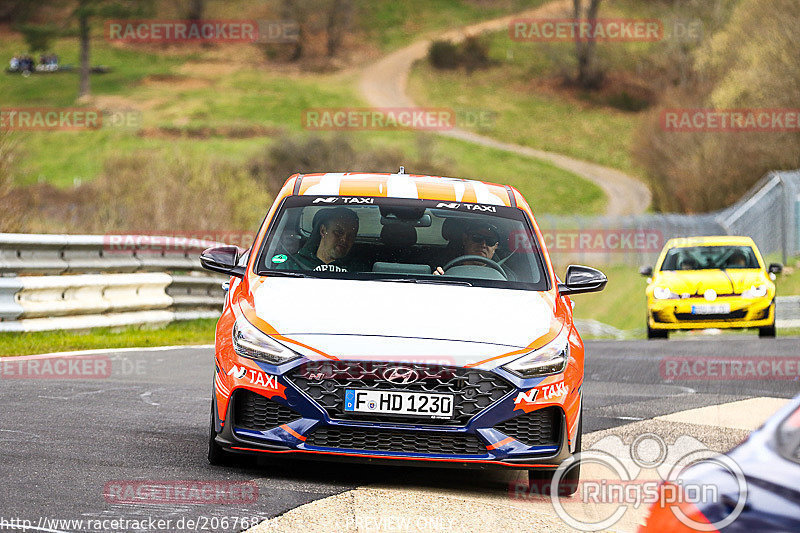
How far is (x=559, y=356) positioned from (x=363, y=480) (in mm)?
1216

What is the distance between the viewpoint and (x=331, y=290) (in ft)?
22.7

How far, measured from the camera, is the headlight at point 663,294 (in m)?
19.6

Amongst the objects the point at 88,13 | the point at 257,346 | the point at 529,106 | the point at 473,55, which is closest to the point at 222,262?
the point at 257,346

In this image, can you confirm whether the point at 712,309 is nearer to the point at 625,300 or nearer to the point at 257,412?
the point at 257,412

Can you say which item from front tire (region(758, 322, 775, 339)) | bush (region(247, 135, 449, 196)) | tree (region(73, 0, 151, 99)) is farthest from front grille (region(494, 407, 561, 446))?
tree (region(73, 0, 151, 99))

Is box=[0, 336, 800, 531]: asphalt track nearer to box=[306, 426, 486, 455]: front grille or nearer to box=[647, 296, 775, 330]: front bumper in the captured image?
box=[306, 426, 486, 455]: front grille

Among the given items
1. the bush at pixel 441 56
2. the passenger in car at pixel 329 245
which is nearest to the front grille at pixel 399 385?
the passenger in car at pixel 329 245

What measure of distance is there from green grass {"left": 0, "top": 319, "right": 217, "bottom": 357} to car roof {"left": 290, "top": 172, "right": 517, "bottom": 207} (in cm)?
527

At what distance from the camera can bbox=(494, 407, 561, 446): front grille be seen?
6395 mm

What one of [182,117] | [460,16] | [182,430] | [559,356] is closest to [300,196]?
[182,430]

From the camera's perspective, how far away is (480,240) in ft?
25.6

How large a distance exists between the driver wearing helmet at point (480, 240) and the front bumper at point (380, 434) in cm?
152

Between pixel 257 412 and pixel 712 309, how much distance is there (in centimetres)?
1395

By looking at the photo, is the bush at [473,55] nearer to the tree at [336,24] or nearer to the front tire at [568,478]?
the tree at [336,24]
